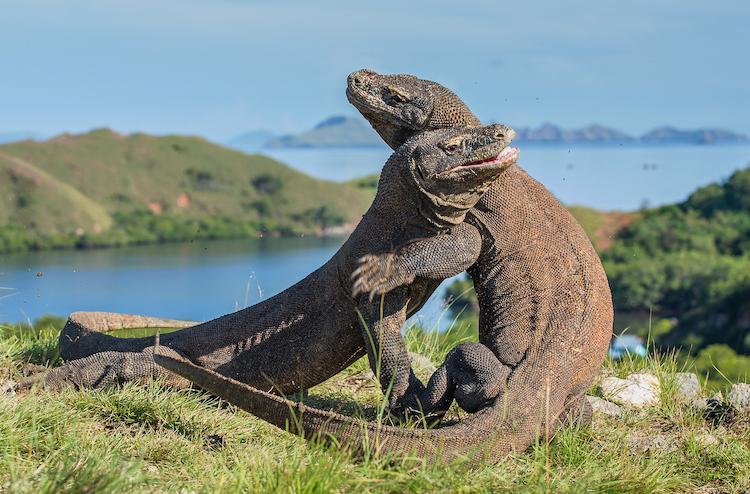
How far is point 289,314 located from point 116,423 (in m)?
1.59

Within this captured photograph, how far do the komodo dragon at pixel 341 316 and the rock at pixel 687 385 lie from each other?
130 inches

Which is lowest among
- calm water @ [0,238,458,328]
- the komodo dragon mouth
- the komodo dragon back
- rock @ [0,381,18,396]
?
calm water @ [0,238,458,328]

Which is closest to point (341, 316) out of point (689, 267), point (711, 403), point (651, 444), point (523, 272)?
point (523, 272)

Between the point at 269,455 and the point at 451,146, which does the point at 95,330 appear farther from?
the point at 451,146

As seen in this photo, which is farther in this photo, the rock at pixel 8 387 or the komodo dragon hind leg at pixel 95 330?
the komodo dragon hind leg at pixel 95 330

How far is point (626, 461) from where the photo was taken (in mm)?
4461

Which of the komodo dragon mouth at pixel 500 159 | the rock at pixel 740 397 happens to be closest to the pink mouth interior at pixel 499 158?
the komodo dragon mouth at pixel 500 159

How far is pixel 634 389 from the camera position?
646cm

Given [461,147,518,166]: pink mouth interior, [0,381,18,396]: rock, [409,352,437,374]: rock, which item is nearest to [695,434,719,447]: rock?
[409,352,437,374]: rock

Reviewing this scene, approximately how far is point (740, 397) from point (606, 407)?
1.20m

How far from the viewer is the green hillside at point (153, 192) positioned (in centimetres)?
8706

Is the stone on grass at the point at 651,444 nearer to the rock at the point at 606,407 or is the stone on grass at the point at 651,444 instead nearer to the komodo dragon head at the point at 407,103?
the rock at the point at 606,407

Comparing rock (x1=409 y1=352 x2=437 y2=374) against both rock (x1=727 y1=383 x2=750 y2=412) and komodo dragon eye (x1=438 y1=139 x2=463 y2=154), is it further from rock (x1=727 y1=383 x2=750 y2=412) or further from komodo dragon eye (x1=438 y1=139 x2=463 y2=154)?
komodo dragon eye (x1=438 y1=139 x2=463 y2=154)

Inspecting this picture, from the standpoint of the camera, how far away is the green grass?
3594mm
